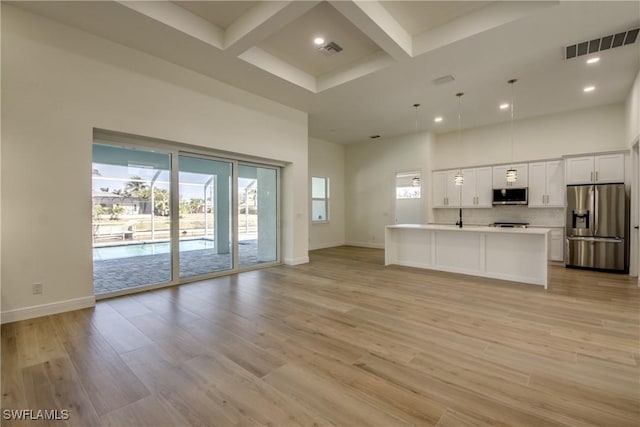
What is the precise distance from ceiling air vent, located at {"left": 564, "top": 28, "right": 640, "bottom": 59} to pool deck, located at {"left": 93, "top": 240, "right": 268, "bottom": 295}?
617 cm

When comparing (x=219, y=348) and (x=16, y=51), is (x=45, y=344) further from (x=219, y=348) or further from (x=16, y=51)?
(x=16, y=51)

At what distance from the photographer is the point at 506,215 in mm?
7457

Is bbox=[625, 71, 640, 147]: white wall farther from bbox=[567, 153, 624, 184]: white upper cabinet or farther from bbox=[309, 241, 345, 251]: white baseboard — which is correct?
bbox=[309, 241, 345, 251]: white baseboard

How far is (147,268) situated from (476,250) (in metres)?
5.83

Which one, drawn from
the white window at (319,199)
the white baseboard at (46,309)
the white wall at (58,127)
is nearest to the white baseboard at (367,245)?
the white window at (319,199)

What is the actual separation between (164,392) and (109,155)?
356 cm

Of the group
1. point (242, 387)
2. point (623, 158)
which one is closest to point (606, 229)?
point (623, 158)

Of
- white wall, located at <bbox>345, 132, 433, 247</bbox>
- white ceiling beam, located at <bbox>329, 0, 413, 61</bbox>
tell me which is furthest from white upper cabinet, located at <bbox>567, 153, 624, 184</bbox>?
white ceiling beam, located at <bbox>329, 0, 413, 61</bbox>

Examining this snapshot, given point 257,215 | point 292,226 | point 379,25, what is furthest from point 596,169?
point 257,215

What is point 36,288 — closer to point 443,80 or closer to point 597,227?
point 443,80

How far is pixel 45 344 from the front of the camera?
8.71ft

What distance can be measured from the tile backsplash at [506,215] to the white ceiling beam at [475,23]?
17.3 ft

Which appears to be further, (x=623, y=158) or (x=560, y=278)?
(x=623, y=158)

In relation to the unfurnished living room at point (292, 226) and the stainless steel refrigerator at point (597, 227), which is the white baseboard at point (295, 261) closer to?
the unfurnished living room at point (292, 226)
